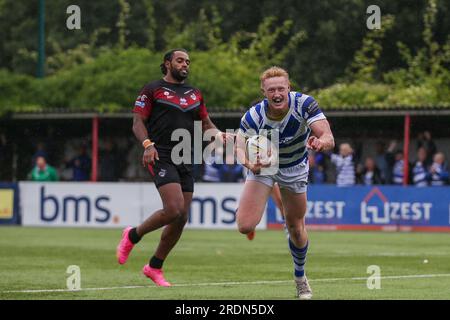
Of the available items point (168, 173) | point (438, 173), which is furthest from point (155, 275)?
point (438, 173)

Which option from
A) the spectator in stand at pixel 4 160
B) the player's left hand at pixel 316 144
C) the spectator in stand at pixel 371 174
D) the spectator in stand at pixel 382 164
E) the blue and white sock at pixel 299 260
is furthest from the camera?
the spectator in stand at pixel 4 160

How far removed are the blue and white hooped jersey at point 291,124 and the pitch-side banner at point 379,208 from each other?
15487mm

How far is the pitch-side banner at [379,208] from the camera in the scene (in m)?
26.4

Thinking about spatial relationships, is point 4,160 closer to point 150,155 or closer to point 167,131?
point 167,131

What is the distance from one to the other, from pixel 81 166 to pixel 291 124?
21856 mm

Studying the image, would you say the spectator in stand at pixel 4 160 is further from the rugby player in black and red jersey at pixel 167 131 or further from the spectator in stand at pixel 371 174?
the rugby player in black and red jersey at pixel 167 131

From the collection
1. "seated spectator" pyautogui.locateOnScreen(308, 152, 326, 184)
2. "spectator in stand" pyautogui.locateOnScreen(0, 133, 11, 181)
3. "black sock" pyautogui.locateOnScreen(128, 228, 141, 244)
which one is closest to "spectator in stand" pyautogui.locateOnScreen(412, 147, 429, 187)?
"seated spectator" pyautogui.locateOnScreen(308, 152, 326, 184)

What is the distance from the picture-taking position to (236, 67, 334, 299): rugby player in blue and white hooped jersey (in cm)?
1090

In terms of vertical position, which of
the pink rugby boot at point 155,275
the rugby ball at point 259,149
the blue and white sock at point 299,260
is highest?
the rugby ball at point 259,149

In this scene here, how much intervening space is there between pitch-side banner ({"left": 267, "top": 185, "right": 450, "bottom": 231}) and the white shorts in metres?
15.5

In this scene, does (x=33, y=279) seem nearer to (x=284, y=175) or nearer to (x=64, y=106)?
(x=284, y=175)

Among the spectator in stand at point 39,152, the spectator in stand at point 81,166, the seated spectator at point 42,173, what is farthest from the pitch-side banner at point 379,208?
the spectator in stand at point 39,152
